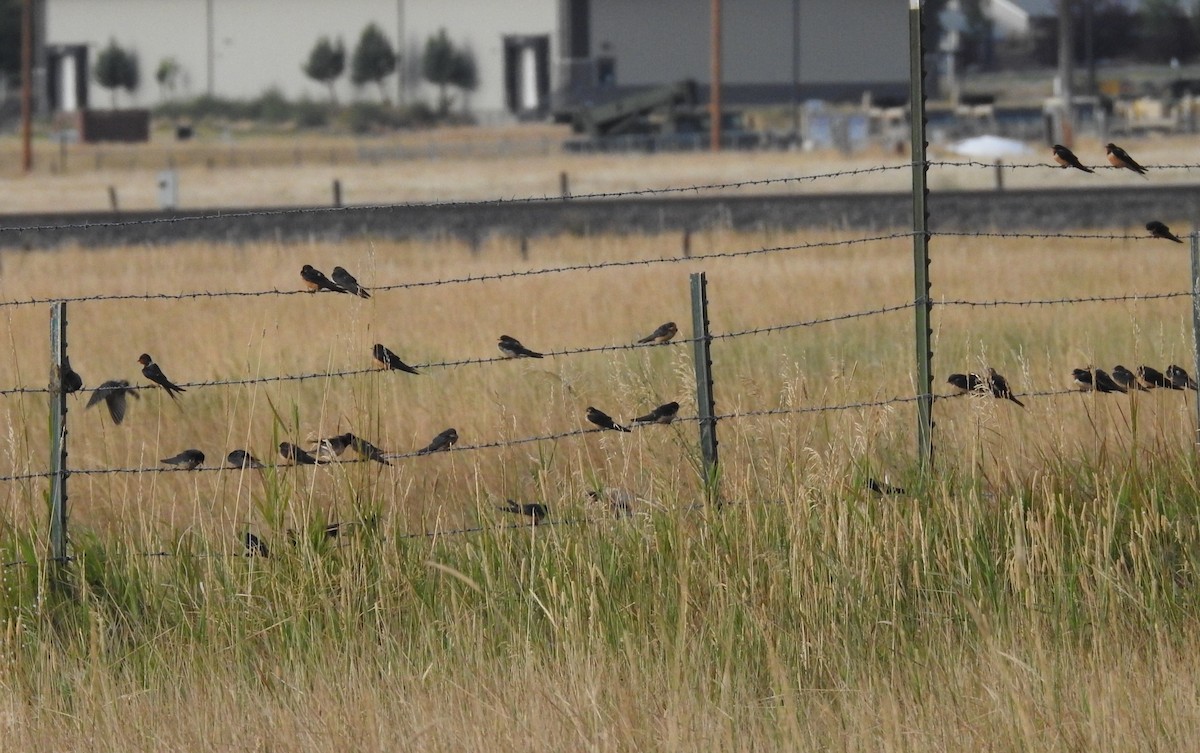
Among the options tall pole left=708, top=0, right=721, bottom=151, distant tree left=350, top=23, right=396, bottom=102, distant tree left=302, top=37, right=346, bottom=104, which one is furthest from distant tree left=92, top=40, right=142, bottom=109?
tall pole left=708, top=0, right=721, bottom=151

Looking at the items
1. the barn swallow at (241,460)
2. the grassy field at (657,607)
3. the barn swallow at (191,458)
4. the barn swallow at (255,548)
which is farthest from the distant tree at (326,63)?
the barn swallow at (255,548)

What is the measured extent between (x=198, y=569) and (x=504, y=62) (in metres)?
82.2

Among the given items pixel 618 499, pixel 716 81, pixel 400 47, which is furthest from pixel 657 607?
pixel 400 47

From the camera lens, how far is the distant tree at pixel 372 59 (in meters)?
84.9

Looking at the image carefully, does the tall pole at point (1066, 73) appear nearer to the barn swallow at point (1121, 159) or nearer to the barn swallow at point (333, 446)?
the barn swallow at point (1121, 159)

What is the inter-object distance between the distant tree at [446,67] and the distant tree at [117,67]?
48.6 ft

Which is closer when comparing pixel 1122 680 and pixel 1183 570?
pixel 1122 680

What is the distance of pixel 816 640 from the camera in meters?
5.32

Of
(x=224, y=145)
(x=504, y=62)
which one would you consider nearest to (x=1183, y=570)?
(x=224, y=145)

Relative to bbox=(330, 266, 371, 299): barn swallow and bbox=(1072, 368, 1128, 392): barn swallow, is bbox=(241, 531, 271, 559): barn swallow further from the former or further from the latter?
bbox=(1072, 368, 1128, 392): barn swallow

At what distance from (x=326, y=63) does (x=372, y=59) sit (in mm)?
2423

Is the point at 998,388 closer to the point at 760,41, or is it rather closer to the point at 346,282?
the point at 346,282

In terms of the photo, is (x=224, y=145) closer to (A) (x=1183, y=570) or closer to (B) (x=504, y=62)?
(B) (x=504, y=62)

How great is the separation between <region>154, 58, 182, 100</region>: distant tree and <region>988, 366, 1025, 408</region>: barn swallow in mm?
82666
